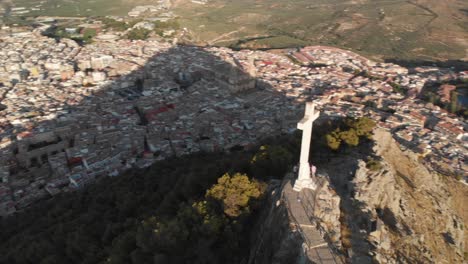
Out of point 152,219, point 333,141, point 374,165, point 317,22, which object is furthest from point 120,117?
point 317,22

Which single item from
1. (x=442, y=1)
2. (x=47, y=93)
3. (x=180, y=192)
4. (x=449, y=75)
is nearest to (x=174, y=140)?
(x=180, y=192)

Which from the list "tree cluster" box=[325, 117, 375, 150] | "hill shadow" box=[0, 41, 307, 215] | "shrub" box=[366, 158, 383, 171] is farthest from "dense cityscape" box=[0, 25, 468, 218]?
"shrub" box=[366, 158, 383, 171]

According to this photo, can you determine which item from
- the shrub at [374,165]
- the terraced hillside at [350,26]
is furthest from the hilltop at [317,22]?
the shrub at [374,165]

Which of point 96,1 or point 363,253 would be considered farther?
point 96,1

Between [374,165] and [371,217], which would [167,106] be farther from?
[371,217]

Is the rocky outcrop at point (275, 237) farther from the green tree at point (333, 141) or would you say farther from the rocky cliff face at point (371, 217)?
the green tree at point (333, 141)

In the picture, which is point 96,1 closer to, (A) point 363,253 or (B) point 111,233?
(B) point 111,233
